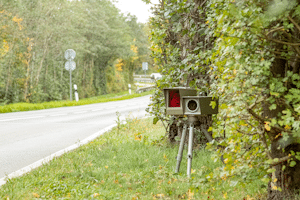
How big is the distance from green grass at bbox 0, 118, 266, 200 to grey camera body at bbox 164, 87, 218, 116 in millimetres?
707

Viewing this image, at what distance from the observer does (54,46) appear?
86.5 ft

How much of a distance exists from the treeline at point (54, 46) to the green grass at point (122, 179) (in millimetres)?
10235

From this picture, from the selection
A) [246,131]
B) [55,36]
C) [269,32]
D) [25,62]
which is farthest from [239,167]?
[55,36]

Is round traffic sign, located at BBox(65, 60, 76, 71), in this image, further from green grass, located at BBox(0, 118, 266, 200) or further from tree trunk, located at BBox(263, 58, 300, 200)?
tree trunk, located at BBox(263, 58, 300, 200)

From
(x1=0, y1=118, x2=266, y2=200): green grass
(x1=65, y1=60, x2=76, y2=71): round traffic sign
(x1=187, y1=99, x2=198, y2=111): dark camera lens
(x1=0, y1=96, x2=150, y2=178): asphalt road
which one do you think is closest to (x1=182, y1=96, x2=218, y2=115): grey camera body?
(x1=187, y1=99, x2=198, y2=111): dark camera lens

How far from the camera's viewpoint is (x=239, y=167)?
9.55 ft

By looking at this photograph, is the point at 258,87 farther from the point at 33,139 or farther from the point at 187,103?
the point at 33,139

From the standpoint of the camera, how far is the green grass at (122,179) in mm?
4016

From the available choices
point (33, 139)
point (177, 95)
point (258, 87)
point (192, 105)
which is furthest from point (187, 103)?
point (33, 139)

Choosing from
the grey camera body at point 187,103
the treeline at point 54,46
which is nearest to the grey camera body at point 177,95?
the grey camera body at point 187,103

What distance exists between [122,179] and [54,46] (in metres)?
23.3

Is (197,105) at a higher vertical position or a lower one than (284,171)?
higher

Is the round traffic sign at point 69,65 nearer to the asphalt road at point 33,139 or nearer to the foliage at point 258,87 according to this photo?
the asphalt road at point 33,139

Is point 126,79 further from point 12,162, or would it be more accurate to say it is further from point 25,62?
point 12,162
